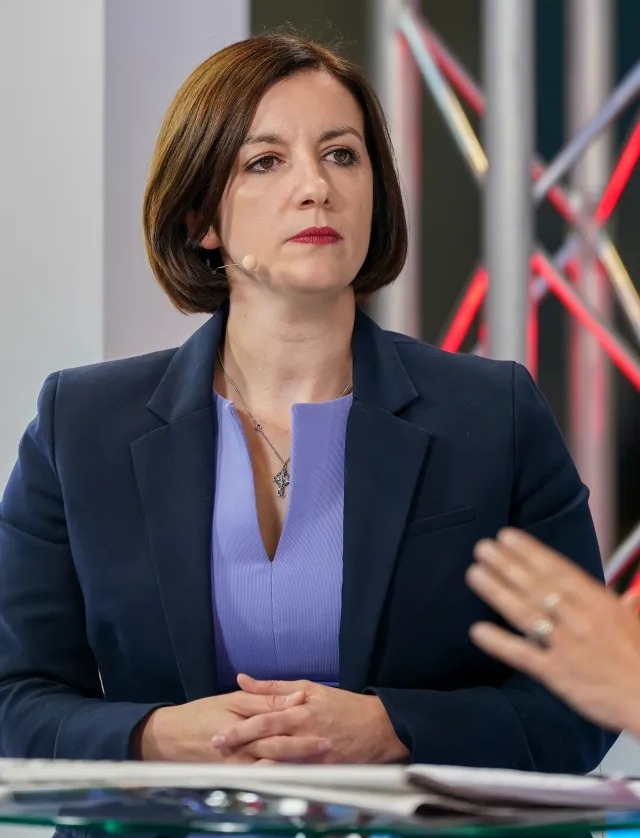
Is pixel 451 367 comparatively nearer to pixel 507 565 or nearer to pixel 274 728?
pixel 274 728

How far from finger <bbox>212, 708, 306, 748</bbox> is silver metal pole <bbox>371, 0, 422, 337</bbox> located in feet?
5.73

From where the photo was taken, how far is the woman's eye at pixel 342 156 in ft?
6.49

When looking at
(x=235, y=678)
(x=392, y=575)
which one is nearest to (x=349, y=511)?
(x=392, y=575)

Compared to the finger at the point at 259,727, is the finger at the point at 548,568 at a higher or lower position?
higher

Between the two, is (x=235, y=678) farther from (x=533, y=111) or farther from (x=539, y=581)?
(x=533, y=111)

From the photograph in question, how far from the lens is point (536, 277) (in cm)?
313

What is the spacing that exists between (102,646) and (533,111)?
1619 mm

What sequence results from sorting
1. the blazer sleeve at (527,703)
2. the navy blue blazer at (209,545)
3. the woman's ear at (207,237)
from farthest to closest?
1. the woman's ear at (207,237)
2. the navy blue blazer at (209,545)
3. the blazer sleeve at (527,703)

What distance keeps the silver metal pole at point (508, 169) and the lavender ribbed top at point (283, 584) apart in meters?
1.20

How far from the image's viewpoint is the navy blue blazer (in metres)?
1.81

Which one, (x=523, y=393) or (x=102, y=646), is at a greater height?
(x=523, y=393)

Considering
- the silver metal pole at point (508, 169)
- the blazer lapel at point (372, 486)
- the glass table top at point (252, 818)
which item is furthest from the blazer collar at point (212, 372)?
the silver metal pole at point (508, 169)

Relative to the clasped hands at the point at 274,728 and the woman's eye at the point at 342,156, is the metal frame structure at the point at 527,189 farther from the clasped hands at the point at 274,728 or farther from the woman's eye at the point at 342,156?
the clasped hands at the point at 274,728

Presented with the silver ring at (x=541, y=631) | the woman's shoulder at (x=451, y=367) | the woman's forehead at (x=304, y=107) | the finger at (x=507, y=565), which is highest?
the woman's forehead at (x=304, y=107)
